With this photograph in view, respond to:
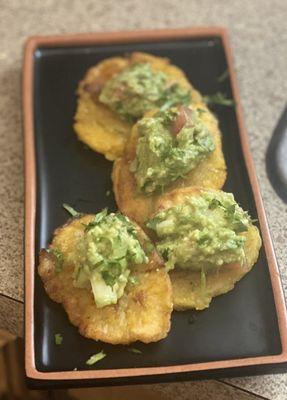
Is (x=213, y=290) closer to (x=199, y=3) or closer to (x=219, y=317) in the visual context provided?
(x=219, y=317)

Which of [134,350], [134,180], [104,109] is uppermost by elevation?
[104,109]

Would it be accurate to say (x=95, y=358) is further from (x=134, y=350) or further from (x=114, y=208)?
(x=114, y=208)

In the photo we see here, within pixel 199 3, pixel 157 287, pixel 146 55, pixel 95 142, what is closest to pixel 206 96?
pixel 146 55

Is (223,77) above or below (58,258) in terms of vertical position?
above

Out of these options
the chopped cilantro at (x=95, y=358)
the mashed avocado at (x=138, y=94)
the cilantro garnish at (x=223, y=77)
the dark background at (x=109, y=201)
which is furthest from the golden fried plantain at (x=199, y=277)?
the cilantro garnish at (x=223, y=77)

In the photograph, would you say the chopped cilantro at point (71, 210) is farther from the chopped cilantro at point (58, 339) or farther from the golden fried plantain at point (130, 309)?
the chopped cilantro at point (58, 339)

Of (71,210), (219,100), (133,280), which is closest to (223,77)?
(219,100)

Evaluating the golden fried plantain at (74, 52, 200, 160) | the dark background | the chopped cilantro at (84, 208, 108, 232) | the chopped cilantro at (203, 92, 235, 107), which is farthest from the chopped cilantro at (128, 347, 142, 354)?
the chopped cilantro at (203, 92, 235, 107)
